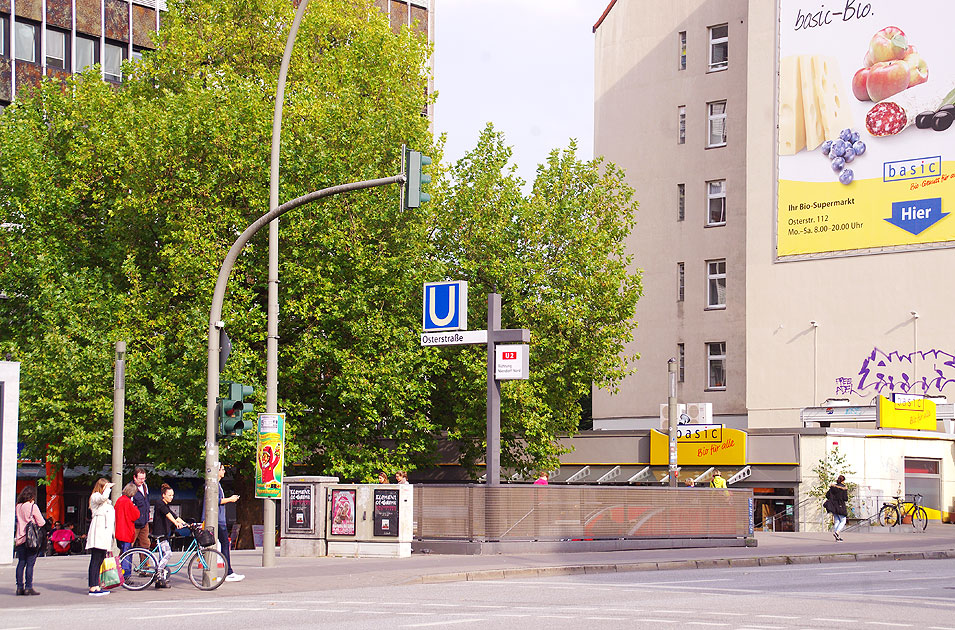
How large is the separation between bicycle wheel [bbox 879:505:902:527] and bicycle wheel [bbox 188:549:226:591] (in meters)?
26.6

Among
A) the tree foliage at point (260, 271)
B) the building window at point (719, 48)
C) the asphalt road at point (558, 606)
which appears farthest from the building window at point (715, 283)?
the asphalt road at point (558, 606)

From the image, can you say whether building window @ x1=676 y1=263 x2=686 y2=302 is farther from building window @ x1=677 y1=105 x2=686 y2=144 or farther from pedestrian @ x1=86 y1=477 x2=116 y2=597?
pedestrian @ x1=86 y1=477 x2=116 y2=597

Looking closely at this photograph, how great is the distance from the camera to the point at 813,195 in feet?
165

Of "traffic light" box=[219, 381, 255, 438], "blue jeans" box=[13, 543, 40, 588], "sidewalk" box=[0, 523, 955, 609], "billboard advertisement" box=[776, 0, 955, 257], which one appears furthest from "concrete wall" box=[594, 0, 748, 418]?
"blue jeans" box=[13, 543, 40, 588]

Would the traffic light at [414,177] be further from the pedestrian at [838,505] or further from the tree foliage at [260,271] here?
the pedestrian at [838,505]

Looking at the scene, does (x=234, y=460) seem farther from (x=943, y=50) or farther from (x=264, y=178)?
(x=943, y=50)

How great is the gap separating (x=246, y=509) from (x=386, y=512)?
10593 millimetres

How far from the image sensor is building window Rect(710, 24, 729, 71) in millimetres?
53688

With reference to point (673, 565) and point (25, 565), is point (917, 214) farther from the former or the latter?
point (25, 565)

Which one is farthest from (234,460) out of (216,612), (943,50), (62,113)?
(943,50)

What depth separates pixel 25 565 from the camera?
17.8 meters

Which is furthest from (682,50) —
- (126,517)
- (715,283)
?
(126,517)

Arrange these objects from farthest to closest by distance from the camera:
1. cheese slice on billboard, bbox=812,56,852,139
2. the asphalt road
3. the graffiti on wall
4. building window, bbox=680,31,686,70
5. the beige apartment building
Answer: building window, bbox=680,31,686,70
cheese slice on billboard, bbox=812,56,852,139
the beige apartment building
the graffiti on wall
the asphalt road

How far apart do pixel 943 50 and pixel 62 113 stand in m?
28.9
